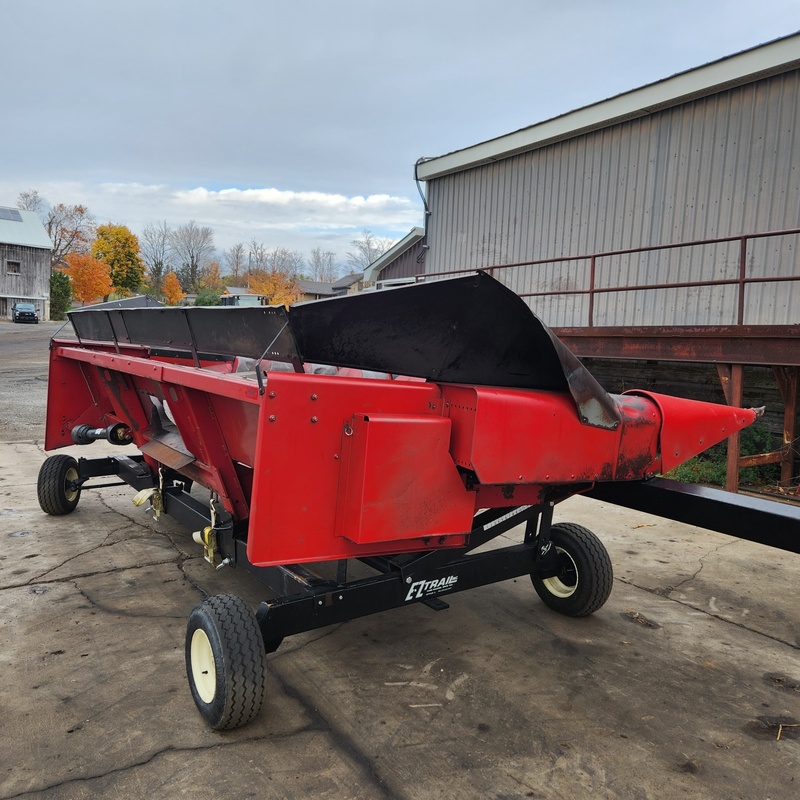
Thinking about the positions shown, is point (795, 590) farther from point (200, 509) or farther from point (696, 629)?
point (200, 509)

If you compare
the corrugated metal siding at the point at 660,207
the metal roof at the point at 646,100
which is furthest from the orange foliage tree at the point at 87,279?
the corrugated metal siding at the point at 660,207

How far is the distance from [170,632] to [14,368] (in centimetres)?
1637

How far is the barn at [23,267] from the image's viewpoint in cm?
4594

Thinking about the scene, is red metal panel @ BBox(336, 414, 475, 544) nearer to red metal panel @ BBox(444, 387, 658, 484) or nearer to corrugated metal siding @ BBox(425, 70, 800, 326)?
red metal panel @ BBox(444, 387, 658, 484)

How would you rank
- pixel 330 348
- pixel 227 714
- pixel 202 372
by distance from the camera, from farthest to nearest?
pixel 202 372
pixel 330 348
pixel 227 714

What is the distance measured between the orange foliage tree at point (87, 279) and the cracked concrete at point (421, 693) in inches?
2302

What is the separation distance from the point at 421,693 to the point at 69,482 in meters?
3.67

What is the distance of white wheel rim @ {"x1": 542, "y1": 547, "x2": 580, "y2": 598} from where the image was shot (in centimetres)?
344

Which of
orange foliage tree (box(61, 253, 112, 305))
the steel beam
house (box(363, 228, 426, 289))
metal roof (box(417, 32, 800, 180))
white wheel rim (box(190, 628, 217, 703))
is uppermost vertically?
orange foliage tree (box(61, 253, 112, 305))

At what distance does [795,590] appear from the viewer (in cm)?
402

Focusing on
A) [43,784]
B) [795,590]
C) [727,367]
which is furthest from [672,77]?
[43,784]

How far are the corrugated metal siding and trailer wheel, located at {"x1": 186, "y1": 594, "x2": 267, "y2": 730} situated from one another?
7986 mm

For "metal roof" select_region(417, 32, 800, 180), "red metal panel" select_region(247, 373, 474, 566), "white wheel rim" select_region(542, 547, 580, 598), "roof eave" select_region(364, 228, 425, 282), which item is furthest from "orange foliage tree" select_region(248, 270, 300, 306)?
"red metal panel" select_region(247, 373, 474, 566)

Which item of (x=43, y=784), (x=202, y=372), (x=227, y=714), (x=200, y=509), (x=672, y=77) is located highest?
(x=672, y=77)
